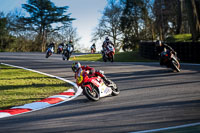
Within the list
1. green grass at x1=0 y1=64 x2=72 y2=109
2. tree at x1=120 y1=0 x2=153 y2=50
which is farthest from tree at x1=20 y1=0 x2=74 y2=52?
green grass at x1=0 y1=64 x2=72 y2=109

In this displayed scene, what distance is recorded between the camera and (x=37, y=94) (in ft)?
35.3

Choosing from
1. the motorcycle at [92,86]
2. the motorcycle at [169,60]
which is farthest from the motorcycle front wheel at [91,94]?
the motorcycle at [169,60]

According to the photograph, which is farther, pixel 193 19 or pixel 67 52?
pixel 67 52

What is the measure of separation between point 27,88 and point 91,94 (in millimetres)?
4240

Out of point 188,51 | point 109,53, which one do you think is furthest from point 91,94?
point 109,53

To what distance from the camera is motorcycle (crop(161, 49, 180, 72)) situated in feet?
49.4

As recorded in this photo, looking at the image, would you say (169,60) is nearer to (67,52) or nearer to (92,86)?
(92,86)

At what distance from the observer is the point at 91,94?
8781mm

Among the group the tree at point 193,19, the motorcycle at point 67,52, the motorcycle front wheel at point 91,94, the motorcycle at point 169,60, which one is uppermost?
the tree at point 193,19

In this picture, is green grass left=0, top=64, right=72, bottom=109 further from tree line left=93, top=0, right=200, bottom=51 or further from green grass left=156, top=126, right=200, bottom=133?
tree line left=93, top=0, right=200, bottom=51

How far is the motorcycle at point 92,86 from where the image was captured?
872cm

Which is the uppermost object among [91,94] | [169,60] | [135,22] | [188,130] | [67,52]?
[135,22]

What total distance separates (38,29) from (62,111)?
188ft

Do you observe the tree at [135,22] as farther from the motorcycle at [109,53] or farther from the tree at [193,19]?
the motorcycle at [109,53]
